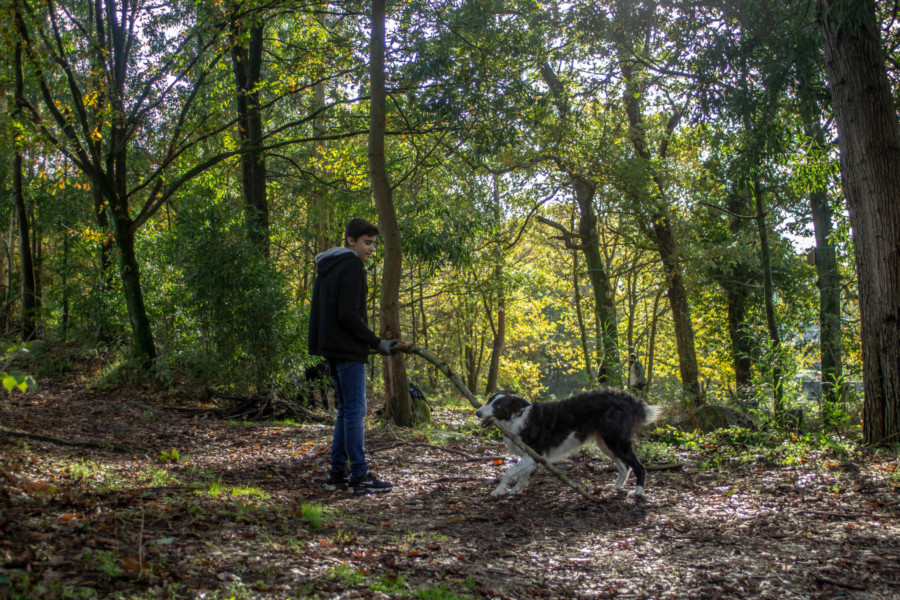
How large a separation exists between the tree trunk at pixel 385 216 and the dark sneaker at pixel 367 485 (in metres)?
3.73

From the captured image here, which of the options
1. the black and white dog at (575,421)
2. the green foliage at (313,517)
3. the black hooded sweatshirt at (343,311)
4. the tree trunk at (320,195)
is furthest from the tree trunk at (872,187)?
the tree trunk at (320,195)

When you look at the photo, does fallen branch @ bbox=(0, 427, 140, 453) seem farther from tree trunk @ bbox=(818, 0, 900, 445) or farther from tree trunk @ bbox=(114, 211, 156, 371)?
tree trunk @ bbox=(818, 0, 900, 445)

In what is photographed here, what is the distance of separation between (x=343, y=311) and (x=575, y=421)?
103 inches

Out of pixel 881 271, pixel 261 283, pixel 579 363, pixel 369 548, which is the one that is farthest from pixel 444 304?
pixel 369 548

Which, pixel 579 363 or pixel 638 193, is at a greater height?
pixel 638 193

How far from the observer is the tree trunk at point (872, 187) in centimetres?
651

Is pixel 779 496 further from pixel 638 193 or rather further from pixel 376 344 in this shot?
pixel 638 193

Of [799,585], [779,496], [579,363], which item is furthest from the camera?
[579,363]

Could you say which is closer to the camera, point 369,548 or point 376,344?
point 369,548

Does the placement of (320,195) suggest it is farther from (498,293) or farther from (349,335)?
(498,293)

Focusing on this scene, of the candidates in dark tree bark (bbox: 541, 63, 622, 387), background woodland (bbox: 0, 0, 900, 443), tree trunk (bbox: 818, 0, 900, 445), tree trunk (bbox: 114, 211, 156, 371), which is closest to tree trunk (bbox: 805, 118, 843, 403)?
background woodland (bbox: 0, 0, 900, 443)

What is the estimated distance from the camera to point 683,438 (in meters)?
8.48

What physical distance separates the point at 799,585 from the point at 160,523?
148 inches

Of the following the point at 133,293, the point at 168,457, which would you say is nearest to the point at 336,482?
the point at 168,457
